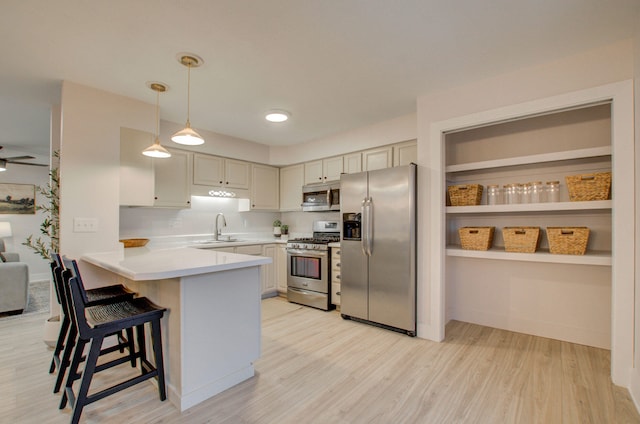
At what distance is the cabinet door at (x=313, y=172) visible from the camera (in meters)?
4.62

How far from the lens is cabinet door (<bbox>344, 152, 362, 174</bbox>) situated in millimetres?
4119

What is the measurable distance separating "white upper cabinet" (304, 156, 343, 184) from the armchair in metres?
3.89

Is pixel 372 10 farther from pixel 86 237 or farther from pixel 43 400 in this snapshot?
pixel 43 400

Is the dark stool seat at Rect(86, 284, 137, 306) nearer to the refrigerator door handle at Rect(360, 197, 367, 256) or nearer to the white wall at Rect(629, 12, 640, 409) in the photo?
the refrigerator door handle at Rect(360, 197, 367, 256)

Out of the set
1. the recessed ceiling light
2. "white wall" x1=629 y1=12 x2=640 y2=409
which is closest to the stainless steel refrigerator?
the recessed ceiling light

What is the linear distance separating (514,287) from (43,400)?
162 inches

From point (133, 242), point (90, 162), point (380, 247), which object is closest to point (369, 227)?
point (380, 247)

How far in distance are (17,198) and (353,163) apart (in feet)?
21.4

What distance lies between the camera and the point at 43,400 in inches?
78.0

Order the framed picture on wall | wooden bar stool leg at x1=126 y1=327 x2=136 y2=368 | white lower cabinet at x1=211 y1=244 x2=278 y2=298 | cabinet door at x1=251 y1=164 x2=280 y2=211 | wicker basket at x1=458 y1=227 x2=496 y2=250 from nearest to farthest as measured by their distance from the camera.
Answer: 1. wooden bar stool leg at x1=126 y1=327 x2=136 y2=368
2. wicker basket at x1=458 y1=227 x2=496 y2=250
3. white lower cabinet at x1=211 y1=244 x2=278 y2=298
4. cabinet door at x1=251 y1=164 x2=280 y2=211
5. the framed picture on wall

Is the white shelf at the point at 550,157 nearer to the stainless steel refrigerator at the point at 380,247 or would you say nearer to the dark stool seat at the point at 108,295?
the stainless steel refrigerator at the point at 380,247

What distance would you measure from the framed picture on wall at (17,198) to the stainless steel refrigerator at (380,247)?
248 inches

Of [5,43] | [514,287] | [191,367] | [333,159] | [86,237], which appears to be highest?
[5,43]

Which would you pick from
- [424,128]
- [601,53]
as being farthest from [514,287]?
[601,53]
